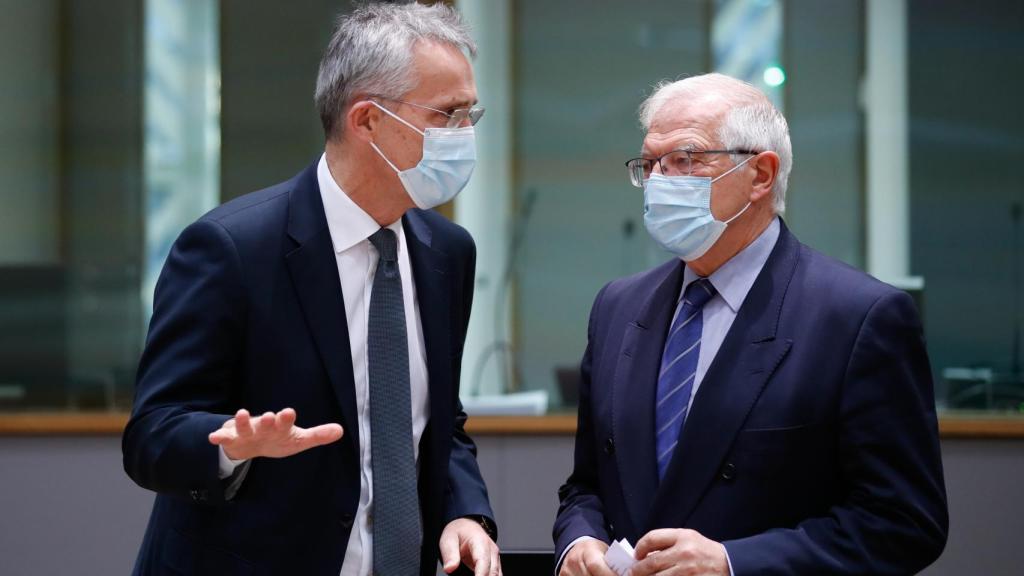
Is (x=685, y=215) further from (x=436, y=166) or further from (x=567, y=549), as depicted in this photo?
(x=567, y=549)

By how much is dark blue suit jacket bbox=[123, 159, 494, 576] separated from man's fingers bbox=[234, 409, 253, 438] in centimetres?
16

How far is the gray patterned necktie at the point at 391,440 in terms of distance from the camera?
1.93 metres

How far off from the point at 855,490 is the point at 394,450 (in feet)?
2.48

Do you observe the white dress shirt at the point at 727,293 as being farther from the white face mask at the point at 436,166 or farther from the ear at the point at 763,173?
the white face mask at the point at 436,166

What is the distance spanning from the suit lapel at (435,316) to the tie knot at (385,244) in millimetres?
85

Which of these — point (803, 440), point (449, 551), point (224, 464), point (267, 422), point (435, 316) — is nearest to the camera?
point (267, 422)

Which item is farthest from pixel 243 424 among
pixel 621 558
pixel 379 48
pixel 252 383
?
pixel 379 48

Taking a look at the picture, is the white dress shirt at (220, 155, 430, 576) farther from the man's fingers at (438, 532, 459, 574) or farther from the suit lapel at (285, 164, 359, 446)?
the man's fingers at (438, 532, 459, 574)

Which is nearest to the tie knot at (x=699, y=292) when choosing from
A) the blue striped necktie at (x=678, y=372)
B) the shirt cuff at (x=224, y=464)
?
the blue striped necktie at (x=678, y=372)

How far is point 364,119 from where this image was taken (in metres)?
2.05

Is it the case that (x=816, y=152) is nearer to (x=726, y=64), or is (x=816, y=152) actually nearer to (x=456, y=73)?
(x=726, y=64)

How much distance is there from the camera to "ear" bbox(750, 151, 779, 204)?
2053mm

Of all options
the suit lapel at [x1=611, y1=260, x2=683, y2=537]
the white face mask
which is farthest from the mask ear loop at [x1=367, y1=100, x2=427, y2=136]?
the suit lapel at [x1=611, y1=260, x2=683, y2=537]

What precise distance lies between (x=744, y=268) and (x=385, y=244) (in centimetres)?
64
